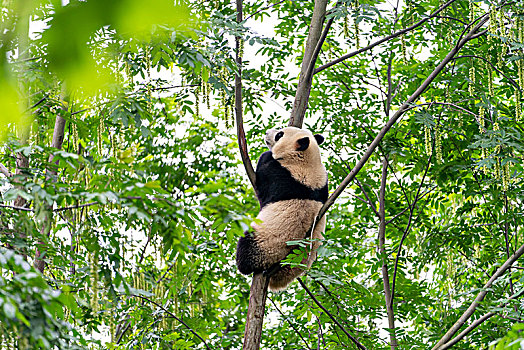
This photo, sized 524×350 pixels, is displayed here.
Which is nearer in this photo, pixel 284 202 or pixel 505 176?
pixel 505 176

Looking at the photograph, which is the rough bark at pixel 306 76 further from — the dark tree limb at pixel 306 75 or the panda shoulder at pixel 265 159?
the panda shoulder at pixel 265 159

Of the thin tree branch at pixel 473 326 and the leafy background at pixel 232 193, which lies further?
the thin tree branch at pixel 473 326

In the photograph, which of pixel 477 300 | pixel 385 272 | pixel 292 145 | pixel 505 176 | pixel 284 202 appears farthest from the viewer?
pixel 385 272

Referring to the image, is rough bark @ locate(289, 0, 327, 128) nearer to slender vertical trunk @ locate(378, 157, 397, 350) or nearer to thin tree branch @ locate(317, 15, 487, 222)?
thin tree branch @ locate(317, 15, 487, 222)

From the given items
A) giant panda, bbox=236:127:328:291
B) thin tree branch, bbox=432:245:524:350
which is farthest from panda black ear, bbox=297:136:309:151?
thin tree branch, bbox=432:245:524:350

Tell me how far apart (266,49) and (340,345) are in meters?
2.99

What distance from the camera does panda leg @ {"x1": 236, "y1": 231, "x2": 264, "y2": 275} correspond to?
150 inches

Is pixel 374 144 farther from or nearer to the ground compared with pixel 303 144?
farther from the ground

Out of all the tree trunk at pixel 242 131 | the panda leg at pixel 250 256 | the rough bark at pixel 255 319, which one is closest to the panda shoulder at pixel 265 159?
the tree trunk at pixel 242 131

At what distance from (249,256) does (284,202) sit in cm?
47


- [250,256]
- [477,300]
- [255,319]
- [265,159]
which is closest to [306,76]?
[265,159]

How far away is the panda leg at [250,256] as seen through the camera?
3812mm

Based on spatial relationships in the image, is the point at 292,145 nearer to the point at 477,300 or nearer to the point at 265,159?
the point at 265,159

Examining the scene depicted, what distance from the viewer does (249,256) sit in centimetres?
382
